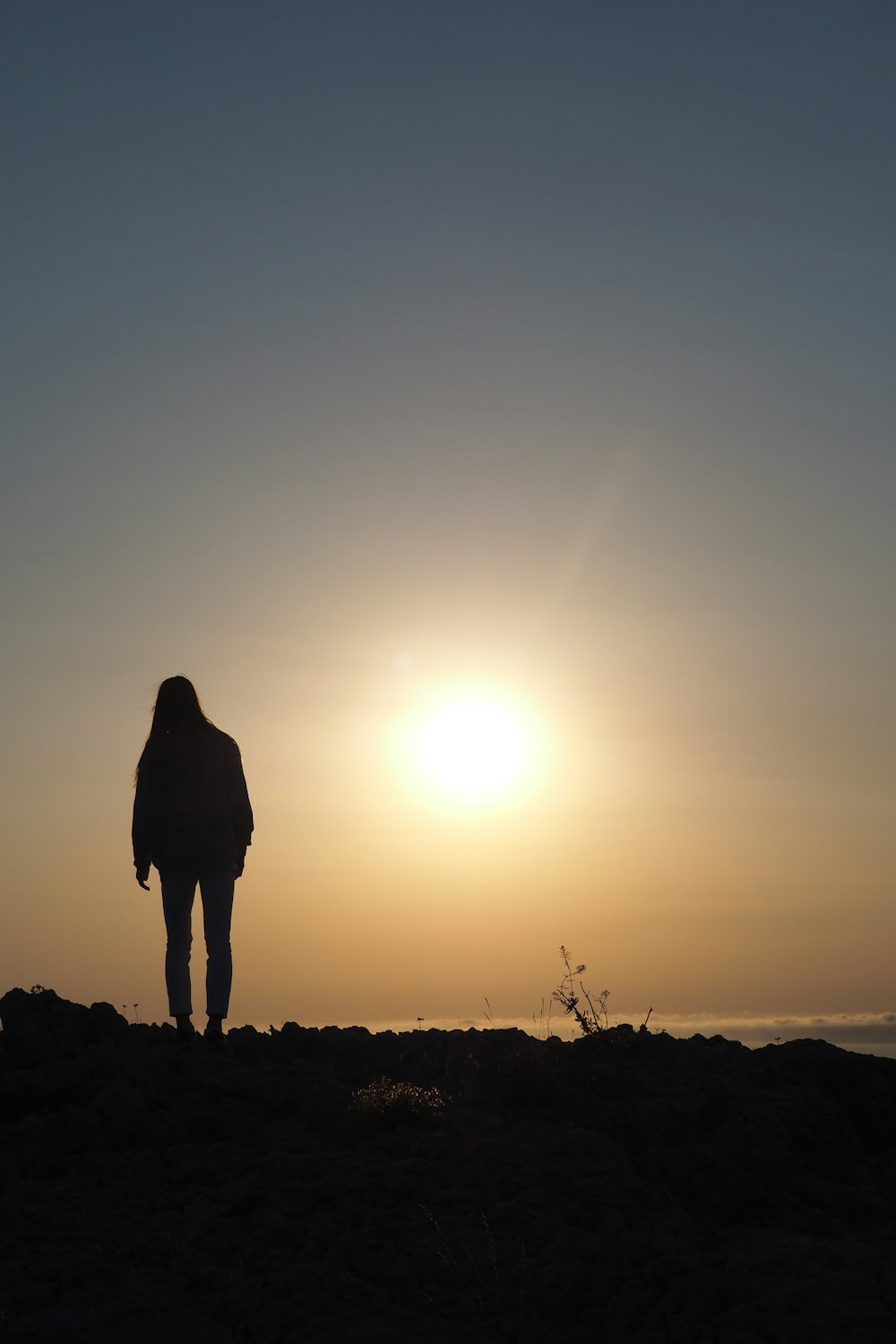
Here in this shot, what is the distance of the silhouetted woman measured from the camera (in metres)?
9.29

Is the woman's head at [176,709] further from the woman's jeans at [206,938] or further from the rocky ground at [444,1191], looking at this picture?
the rocky ground at [444,1191]

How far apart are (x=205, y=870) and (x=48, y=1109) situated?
218 cm

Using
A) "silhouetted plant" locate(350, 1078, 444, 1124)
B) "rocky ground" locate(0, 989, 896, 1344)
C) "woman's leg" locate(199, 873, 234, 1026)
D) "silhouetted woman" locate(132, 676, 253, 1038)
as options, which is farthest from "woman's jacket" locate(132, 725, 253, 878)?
"silhouetted plant" locate(350, 1078, 444, 1124)

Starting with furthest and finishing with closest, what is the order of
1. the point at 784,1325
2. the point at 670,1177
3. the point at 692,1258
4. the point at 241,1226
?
the point at 670,1177
the point at 241,1226
the point at 692,1258
the point at 784,1325

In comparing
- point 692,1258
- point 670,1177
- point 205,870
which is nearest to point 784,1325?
point 692,1258

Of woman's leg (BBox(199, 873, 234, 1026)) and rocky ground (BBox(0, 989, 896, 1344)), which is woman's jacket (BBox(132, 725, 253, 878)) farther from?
rocky ground (BBox(0, 989, 896, 1344))

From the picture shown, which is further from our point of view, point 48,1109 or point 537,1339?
point 48,1109

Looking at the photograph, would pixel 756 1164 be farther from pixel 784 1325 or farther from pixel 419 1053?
pixel 419 1053

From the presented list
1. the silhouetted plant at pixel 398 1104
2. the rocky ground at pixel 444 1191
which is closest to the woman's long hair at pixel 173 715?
the rocky ground at pixel 444 1191

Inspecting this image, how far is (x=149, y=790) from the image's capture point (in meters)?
9.67

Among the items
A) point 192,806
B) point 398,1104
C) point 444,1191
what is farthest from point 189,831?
point 444,1191

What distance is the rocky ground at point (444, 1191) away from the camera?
5305mm

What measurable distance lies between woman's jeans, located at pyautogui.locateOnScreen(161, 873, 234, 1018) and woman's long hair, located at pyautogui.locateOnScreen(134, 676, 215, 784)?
1.11 metres

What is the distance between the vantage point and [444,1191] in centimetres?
636
